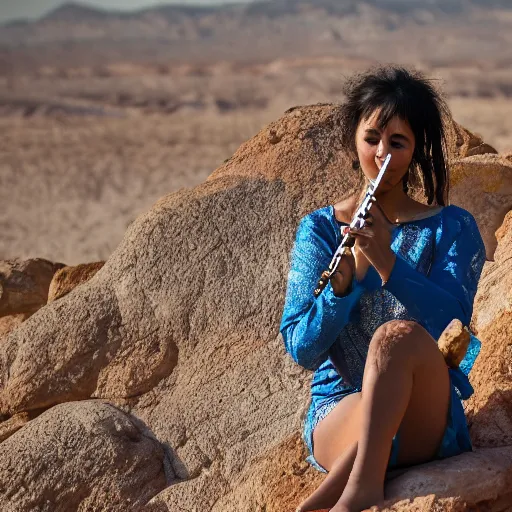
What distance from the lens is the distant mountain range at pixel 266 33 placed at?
186ft

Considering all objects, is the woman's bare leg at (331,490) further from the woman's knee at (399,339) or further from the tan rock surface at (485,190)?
the tan rock surface at (485,190)

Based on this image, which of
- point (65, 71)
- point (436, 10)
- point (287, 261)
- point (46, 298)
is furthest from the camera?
point (436, 10)

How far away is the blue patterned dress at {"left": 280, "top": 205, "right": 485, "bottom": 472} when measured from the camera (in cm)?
352

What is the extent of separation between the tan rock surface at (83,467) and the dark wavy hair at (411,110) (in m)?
1.44

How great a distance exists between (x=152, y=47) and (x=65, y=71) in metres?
14.1

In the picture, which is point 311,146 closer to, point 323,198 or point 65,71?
point 323,198

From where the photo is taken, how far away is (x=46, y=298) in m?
6.20

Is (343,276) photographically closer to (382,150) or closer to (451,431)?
(382,150)

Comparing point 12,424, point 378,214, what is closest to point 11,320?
point 12,424

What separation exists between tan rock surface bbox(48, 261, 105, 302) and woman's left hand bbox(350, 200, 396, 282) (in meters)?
2.52

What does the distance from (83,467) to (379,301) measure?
147 centimetres

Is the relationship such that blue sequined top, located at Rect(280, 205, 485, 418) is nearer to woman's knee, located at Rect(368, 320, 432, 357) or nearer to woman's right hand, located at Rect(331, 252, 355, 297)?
woman's right hand, located at Rect(331, 252, 355, 297)

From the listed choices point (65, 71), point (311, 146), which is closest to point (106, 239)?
point (311, 146)

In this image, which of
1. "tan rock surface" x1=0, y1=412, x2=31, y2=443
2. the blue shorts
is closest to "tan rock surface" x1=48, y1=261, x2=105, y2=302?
"tan rock surface" x1=0, y1=412, x2=31, y2=443
